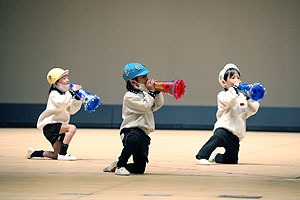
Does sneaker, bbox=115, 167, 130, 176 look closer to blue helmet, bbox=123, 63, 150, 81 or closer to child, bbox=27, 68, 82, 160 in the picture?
blue helmet, bbox=123, 63, 150, 81

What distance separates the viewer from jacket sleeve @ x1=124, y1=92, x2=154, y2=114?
21.2 feet

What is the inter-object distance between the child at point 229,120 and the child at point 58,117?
5.17 feet

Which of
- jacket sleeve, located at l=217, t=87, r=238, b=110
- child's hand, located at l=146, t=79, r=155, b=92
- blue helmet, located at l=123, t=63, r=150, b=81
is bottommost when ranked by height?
jacket sleeve, located at l=217, t=87, r=238, b=110

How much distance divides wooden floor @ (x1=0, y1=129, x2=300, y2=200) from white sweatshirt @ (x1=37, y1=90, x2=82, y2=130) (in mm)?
505

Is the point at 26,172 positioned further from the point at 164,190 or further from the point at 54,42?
the point at 54,42

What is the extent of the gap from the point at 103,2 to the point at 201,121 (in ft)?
11.2

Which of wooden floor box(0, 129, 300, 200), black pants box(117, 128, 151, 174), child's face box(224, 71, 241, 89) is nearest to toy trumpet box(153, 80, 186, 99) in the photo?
black pants box(117, 128, 151, 174)

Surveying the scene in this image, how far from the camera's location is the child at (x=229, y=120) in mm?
7723

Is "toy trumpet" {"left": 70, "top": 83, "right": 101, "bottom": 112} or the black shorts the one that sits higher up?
"toy trumpet" {"left": 70, "top": 83, "right": 101, "bottom": 112}

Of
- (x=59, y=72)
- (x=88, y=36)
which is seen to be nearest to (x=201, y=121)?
(x=88, y=36)

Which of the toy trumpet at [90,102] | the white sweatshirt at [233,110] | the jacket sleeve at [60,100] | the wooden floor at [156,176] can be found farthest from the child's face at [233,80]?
the jacket sleeve at [60,100]

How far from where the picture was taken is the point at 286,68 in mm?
15188

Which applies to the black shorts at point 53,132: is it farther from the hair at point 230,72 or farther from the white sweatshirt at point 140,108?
the hair at point 230,72

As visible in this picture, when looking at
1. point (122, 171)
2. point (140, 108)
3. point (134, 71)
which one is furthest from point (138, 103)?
point (122, 171)
